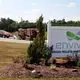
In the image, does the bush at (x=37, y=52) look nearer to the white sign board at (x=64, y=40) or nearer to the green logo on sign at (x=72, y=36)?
the white sign board at (x=64, y=40)

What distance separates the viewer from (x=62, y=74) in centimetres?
1209

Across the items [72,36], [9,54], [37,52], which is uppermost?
[72,36]

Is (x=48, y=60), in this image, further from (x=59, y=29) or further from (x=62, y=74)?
(x=62, y=74)

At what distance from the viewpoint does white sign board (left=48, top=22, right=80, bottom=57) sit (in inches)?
618

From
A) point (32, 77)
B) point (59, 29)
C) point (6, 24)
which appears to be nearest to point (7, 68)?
point (32, 77)

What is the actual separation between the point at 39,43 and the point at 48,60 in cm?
95

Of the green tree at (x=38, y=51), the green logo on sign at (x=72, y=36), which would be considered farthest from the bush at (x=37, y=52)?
the green logo on sign at (x=72, y=36)

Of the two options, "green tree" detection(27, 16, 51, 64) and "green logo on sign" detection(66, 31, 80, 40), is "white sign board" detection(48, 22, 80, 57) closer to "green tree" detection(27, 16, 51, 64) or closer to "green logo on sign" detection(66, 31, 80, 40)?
"green logo on sign" detection(66, 31, 80, 40)

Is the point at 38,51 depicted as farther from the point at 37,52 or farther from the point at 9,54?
the point at 9,54

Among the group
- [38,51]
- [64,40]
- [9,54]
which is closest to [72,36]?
[64,40]

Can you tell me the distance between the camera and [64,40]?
626 inches

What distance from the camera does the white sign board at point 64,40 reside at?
51.5 feet

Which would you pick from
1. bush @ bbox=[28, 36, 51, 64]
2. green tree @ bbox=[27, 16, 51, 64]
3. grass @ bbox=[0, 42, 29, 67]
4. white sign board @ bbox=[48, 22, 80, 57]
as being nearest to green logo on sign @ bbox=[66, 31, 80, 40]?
white sign board @ bbox=[48, 22, 80, 57]

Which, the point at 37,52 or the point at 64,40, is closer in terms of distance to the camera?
the point at 37,52
